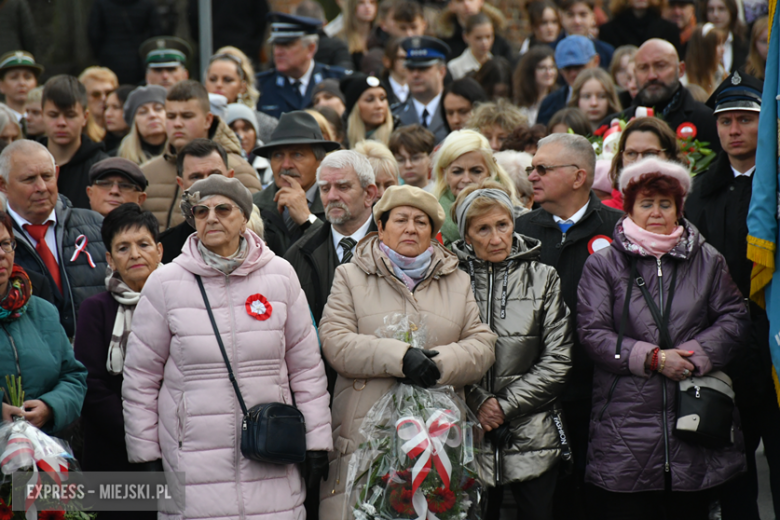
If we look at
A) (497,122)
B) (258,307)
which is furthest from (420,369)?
(497,122)

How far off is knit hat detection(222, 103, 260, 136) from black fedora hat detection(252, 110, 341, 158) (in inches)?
72.5

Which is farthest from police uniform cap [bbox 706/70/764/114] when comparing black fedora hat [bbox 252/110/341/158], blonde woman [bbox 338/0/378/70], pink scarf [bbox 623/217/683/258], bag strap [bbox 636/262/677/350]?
blonde woman [bbox 338/0/378/70]

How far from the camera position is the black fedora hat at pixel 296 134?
6512mm

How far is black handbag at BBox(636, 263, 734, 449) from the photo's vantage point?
15.5 ft

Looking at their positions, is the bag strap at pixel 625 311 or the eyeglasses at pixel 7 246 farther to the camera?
the bag strap at pixel 625 311

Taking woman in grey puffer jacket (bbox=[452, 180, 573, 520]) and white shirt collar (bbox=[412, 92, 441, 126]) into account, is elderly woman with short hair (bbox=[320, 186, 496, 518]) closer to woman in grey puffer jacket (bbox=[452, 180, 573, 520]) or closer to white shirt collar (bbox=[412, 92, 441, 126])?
woman in grey puffer jacket (bbox=[452, 180, 573, 520])

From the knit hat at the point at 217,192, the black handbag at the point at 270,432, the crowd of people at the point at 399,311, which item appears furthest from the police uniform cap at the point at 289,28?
the black handbag at the point at 270,432

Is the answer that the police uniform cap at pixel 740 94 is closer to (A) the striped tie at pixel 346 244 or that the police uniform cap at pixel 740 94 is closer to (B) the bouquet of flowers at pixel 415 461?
(A) the striped tie at pixel 346 244

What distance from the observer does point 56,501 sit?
4.32m

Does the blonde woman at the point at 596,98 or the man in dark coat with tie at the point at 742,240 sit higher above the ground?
the blonde woman at the point at 596,98

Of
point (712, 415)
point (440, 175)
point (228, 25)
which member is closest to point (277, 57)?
point (228, 25)

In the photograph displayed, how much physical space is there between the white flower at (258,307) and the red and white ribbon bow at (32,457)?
1.12m

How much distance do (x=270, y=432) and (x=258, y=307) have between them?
62cm

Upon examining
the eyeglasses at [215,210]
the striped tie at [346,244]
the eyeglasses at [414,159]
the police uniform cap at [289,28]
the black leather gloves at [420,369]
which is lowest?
the black leather gloves at [420,369]
